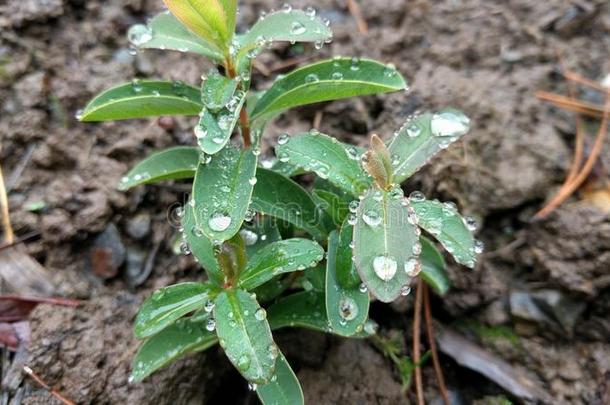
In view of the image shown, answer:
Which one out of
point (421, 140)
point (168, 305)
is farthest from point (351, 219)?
point (168, 305)

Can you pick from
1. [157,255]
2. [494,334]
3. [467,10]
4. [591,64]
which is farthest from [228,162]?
[591,64]

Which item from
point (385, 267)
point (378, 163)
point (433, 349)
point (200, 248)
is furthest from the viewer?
point (433, 349)

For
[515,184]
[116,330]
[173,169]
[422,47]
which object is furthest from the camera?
[422,47]

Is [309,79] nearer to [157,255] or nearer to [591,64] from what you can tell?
[157,255]

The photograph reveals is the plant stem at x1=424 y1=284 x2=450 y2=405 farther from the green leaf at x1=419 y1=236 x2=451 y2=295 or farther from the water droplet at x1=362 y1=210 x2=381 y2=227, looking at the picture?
the water droplet at x1=362 y1=210 x2=381 y2=227

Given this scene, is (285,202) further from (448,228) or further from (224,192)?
(448,228)

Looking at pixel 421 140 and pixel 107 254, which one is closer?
pixel 421 140

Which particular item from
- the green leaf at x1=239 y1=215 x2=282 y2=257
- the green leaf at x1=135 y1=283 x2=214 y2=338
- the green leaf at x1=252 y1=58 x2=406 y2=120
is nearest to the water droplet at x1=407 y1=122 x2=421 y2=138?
the green leaf at x1=252 y1=58 x2=406 y2=120
